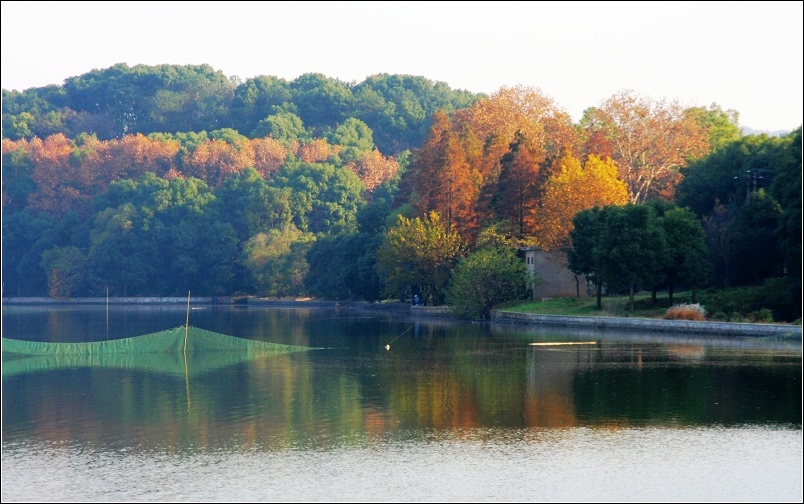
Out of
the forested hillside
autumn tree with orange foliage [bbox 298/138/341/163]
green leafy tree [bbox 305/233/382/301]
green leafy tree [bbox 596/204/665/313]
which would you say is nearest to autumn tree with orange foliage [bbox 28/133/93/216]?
the forested hillside

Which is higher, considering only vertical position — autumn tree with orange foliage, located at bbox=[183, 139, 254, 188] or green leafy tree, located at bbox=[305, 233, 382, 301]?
autumn tree with orange foliage, located at bbox=[183, 139, 254, 188]

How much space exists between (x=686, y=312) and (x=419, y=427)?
34293mm

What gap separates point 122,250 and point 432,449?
126 metres

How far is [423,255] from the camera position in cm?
8694

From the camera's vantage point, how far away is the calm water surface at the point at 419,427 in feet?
68.5

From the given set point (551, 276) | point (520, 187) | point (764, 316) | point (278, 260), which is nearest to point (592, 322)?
point (764, 316)

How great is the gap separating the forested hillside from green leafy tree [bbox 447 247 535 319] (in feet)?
8.99

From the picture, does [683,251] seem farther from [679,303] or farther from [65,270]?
[65,270]

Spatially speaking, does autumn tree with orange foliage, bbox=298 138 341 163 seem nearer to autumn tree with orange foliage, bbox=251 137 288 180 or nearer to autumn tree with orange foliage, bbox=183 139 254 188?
→ autumn tree with orange foliage, bbox=251 137 288 180

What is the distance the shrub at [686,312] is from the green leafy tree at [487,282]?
17611mm

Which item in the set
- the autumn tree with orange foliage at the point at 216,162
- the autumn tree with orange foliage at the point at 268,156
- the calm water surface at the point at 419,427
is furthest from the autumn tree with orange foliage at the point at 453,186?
the autumn tree with orange foliage at the point at 268,156

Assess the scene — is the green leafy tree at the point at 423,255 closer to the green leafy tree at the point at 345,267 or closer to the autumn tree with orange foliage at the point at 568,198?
the green leafy tree at the point at 345,267

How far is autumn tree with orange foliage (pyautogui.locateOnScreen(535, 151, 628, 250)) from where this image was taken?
251 feet

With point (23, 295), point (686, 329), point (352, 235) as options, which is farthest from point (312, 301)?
point (686, 329)
